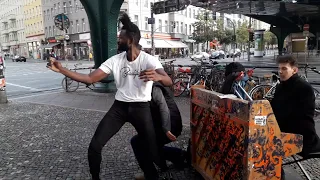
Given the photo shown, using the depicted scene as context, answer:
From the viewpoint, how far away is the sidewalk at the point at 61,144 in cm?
409

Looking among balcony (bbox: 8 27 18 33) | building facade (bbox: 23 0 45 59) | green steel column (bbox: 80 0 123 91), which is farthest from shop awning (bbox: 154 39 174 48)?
balcony (bbox: 8 27 18 33)

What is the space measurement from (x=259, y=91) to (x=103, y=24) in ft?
19.6

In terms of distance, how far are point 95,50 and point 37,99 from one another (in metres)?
2.69

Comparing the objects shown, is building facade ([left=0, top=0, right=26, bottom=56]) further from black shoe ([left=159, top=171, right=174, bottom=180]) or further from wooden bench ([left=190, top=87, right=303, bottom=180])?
wooden bench ([left=190, top=87, right=303, bottom=180])

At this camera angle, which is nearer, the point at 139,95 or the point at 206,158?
the point at 139,95

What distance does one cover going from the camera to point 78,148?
5.09m

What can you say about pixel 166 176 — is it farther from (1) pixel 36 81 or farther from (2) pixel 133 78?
(1) pixel 36 81

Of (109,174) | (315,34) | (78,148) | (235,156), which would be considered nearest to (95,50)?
(78,148)

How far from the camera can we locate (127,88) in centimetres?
326

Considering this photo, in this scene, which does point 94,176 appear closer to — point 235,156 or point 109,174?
point 109,174

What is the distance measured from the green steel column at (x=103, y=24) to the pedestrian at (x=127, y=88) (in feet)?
27.3

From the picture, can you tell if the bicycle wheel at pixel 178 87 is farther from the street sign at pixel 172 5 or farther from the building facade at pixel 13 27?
the building facade at pixel 13 27

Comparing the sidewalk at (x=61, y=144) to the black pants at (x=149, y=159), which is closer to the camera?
the black pants at (x=149, y=159)

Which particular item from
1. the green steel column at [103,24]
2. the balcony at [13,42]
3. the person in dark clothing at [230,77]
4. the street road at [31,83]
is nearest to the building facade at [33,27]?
the balcony at [13,42]
